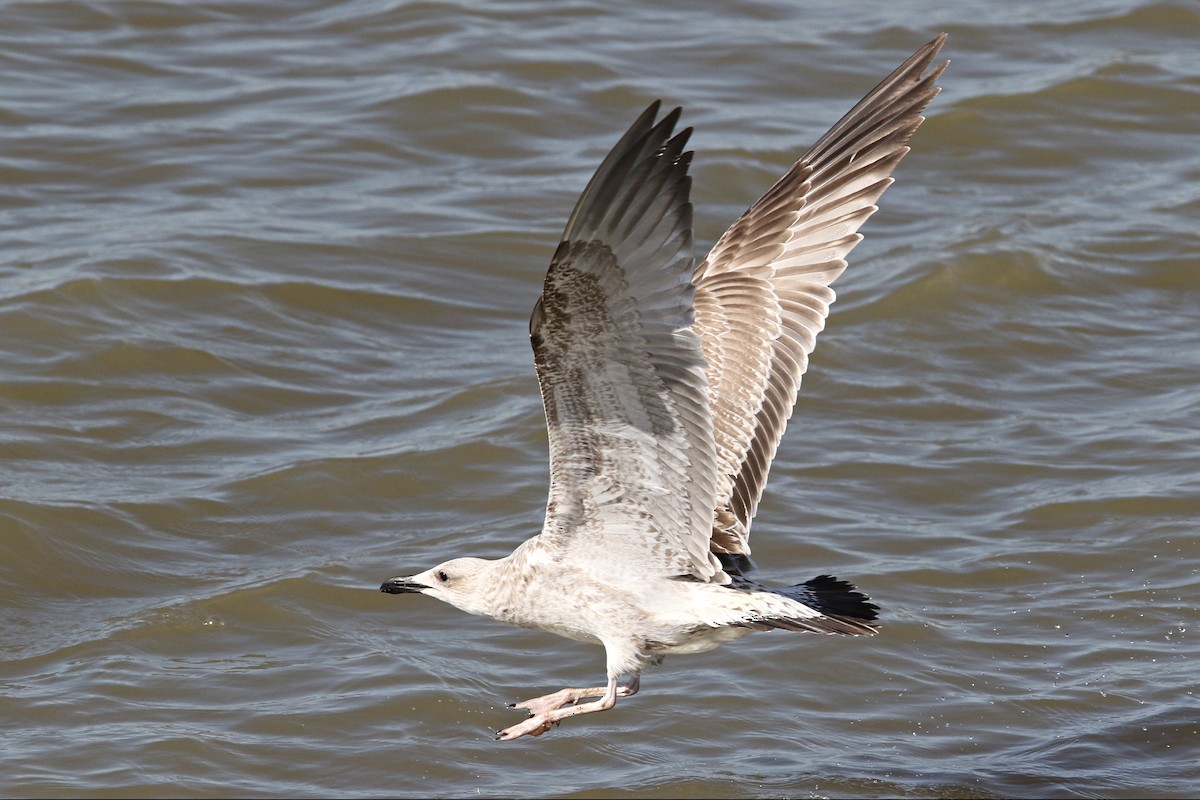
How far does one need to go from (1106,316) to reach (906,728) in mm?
4279

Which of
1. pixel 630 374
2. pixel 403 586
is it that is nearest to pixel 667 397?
pixel 630 374

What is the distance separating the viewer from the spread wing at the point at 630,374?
4426 mm

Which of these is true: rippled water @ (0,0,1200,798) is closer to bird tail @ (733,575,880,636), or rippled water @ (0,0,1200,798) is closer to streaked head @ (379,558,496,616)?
streaked head @ (379,558,496,616)

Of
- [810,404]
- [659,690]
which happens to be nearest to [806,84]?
[810,404]

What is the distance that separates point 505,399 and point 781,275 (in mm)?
2791

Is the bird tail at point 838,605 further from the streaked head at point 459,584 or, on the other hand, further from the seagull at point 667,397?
the streaked head at point 459,584

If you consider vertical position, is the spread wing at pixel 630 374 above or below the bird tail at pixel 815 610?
above

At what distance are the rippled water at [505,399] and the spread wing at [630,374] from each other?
1.06 metres

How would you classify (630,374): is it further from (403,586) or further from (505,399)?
(505,399)

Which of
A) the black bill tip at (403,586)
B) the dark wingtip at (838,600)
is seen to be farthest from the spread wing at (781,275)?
the black bill tip at (403,586)

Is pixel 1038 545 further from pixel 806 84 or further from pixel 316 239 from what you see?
pixel 806 84

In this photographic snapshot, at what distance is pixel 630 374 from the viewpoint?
4.76 metres

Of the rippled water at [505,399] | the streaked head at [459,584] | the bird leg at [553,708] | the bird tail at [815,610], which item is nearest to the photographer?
the bird tail at [815,610]

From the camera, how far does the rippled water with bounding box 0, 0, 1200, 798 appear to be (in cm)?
623
